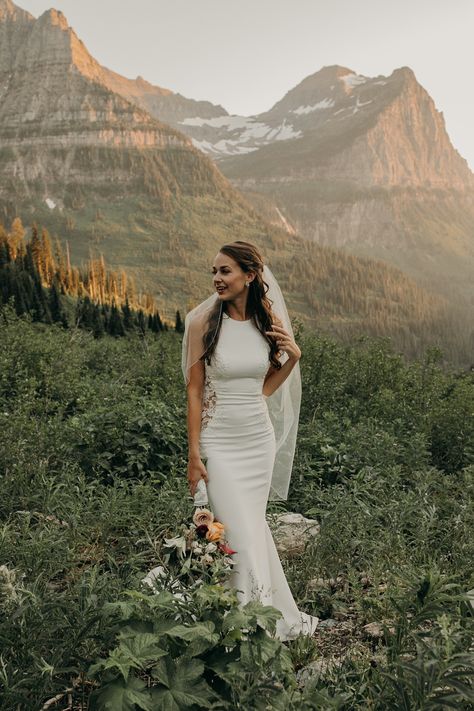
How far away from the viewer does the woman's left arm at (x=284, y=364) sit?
4.16 meters

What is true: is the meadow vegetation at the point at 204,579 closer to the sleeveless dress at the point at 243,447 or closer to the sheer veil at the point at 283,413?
the sleeveless dress at the point at 243,447

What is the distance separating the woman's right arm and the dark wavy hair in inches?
4.6

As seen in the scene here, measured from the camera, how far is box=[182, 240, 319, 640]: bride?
3812mm

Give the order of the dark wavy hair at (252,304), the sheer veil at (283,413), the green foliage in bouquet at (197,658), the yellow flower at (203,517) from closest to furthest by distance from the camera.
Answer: the green foliage in bouquet at (197,658), the yellow flower at (203,517), the dark wavy hair at (252,304), the sheer veil at (283,413)

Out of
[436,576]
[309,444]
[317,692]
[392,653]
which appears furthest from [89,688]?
[309,444]

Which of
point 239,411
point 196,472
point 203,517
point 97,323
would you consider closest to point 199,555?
point 203,517

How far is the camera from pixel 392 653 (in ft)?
9.25

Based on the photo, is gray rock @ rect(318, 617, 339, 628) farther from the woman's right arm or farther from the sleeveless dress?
the woman's right arm

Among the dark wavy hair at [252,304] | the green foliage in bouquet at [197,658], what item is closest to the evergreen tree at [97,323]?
the dark wavy hair at [252,304]

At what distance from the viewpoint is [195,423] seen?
3936mm

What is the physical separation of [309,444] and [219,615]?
18.0ft

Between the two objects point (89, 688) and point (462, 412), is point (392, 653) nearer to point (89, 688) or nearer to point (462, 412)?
point (89, 688)

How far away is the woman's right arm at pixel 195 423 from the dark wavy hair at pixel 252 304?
116 millimetres

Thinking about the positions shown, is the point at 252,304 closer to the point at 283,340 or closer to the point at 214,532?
the point at 283,340
